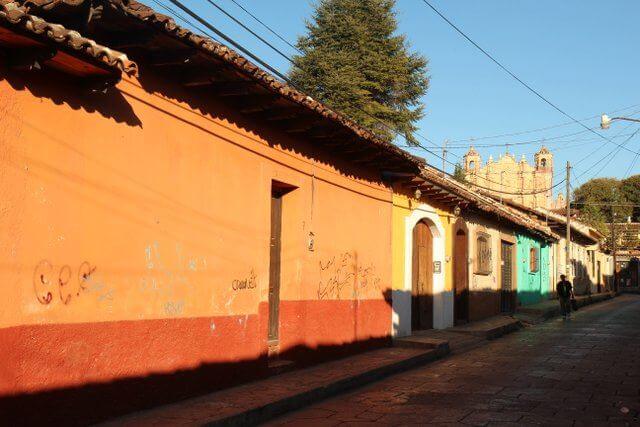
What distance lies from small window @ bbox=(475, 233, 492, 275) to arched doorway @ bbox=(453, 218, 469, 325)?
0.99 meters

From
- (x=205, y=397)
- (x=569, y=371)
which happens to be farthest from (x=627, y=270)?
(x=205, y=397)

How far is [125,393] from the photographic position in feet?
21.5

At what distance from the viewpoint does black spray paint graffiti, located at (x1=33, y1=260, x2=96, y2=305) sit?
5617 mm

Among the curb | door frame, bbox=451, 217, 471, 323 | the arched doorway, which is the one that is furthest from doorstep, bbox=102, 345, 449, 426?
the arched doorway

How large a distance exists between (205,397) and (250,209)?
2.58m

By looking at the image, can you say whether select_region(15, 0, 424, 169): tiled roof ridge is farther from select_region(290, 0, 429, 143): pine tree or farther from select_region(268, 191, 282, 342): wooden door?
select_region(290, 0, 429, 143): pine tree

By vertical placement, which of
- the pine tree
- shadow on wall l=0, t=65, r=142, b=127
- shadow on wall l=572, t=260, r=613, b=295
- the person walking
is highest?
the pine tree

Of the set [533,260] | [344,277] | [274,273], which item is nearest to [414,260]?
[344,277]

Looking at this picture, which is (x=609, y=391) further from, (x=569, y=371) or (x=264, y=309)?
(x=264, y=309)

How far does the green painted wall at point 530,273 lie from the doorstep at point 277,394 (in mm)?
15515

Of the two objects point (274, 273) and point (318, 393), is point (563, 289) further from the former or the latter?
point (318, 393)

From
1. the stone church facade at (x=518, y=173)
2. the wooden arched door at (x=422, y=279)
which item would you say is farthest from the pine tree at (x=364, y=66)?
the stone church facade at (x=518, y=173)

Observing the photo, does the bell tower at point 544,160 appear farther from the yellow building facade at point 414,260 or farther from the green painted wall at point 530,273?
the yellow building facade at point 414,260

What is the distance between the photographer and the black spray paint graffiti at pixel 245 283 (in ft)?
28.1
